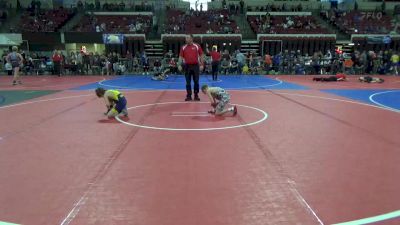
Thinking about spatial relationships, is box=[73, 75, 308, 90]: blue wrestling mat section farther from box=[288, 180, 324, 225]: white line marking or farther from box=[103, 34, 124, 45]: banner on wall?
box=[288, 180, 324, 225]: white line marking

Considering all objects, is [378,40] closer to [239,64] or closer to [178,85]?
[239,64]

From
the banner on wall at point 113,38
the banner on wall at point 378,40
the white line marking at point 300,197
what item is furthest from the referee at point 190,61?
the banner on wall at point 378,40

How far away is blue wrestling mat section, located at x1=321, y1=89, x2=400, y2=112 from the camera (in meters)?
10.5

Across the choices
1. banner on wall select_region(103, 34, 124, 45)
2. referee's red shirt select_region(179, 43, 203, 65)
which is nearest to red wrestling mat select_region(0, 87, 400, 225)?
referee's red shirt select_region(179, 43, 203, 65)

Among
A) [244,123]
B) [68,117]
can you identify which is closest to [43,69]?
[68,117]

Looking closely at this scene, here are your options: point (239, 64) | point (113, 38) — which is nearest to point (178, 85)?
point (239, 64)

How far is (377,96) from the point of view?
40.5 ft

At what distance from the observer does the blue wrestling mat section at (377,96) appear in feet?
34.4

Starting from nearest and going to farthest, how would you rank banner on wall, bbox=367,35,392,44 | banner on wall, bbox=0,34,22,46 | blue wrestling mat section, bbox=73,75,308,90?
1. blue wrestling mat section, bbox=73,75,308,90
2. banner on wall, bbox=0,34,22,46
3. banner on wall, bbox=367,35,392,44

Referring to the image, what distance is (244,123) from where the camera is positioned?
761cm

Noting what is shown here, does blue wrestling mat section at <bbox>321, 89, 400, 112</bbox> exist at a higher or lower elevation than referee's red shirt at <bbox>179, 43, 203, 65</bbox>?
lower

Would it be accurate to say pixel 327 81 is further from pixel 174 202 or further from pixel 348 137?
pixel 174 202

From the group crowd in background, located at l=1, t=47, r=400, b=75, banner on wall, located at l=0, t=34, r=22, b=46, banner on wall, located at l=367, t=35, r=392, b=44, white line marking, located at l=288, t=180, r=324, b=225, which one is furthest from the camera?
banner on wall, located at l=367, t=35, r=392, b=44

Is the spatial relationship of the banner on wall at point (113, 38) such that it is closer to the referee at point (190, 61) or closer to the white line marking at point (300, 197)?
the referee at point (190, 61)
